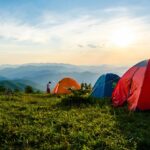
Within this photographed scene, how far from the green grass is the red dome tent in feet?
2.48

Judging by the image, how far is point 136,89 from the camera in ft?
66.2

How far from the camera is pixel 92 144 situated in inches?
486

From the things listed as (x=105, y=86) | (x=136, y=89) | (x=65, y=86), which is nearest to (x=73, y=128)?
(x=136, y=89)

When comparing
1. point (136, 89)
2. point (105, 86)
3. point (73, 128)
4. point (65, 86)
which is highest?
point (136, 89)

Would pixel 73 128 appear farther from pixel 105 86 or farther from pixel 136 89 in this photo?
pixel 105 86

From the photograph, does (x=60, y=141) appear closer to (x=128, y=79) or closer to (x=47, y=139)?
(x=47, y=139)

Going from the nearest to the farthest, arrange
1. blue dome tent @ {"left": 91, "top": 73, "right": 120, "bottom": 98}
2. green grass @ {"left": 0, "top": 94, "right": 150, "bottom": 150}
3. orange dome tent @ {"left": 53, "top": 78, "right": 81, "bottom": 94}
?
green grass @ {"left": 0, "top": 94, "right": 150, "bottom": 150} < blue dome tent @ {"left": 91, "top": 73, "right": 120, "bottom": 98} < orange dome tent @ {"left": 53, "top": 78, "right": 81, "bottom": 94}

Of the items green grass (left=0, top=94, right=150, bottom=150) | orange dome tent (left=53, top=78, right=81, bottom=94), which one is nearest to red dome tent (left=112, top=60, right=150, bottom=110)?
green grass (left=0, top=94, right=150, bottom=150)

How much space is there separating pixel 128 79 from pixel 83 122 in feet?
23.2

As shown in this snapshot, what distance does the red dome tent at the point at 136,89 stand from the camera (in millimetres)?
19250

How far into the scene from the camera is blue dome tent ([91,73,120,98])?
92.6ft

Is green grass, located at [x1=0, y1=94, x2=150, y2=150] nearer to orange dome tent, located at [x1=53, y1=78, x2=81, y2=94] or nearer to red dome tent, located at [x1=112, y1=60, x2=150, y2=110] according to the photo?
red dome tent, located at [x1=112, y1=60, x2=150, y2=110]

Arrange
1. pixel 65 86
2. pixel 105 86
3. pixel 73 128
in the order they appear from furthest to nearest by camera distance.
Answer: pixel 65 86
pixel 105 86
pixel 73 128

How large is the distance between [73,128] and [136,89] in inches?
257
